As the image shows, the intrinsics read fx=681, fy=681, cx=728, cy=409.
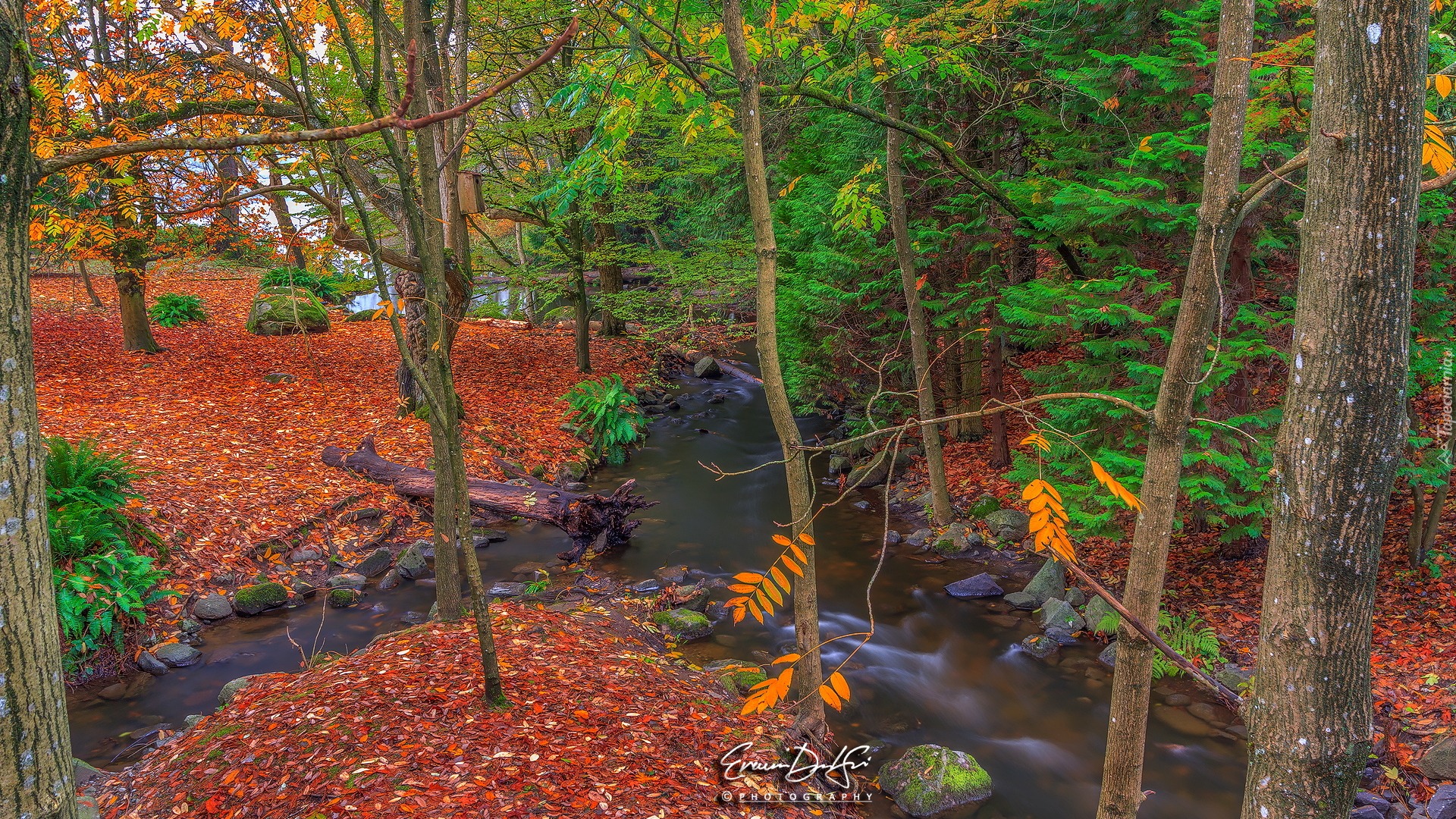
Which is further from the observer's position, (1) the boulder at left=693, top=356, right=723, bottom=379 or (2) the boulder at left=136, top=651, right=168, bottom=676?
(1) the boulder at left=693, top=356, right=723, bottom=379

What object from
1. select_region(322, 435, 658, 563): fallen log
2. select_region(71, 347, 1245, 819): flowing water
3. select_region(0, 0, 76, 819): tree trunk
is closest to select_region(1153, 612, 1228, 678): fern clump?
select_region(71, 347, 1245, 819): flowing water

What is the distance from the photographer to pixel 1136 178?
5.00 metres

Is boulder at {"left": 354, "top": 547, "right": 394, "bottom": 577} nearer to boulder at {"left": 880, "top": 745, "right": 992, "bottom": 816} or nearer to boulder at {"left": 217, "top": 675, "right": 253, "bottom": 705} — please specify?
boulder at {"left": 217, "top": 675, "right": 253, "bottom": 705}

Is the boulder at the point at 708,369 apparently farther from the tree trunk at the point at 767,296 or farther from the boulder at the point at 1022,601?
the tree trunk at the point at 767,296

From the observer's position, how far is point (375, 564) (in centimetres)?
732

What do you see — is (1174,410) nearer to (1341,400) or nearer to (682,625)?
(1341,400)

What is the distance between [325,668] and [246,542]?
126 inches

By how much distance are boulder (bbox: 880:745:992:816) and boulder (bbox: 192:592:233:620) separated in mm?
5957

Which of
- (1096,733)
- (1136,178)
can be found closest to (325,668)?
(1096,733)

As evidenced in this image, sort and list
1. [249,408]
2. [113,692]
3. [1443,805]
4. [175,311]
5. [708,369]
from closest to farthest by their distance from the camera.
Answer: [1443,805], [113,692], [249,408], [175,311], [708,369]

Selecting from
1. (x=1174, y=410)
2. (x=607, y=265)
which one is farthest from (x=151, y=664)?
(x=607, y=265)

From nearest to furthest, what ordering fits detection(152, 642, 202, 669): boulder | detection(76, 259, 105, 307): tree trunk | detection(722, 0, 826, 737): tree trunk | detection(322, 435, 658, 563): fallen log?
1. detection(722, 0, 826, 737): tree trunk
2. detection(152, 642, 202, 669): boulder
3. detection(322, 435, 658, 563): fallen log
4. detection(76, 259, 105, 307): tree trunk

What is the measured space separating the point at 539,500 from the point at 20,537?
6552 mm

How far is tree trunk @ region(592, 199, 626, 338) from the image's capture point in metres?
12.5
